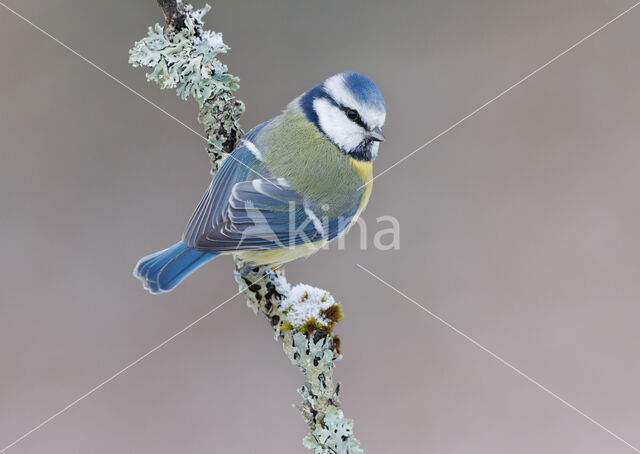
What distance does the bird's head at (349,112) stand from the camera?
1.35 metres

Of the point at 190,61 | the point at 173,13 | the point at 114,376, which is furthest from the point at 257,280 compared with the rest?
the point at 114,376

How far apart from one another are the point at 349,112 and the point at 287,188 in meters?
0.23

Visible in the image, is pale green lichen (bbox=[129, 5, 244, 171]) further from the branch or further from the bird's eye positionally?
the bird's eye

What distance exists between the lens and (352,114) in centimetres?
140

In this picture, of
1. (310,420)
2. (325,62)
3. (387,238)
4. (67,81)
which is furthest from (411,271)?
(67,81)

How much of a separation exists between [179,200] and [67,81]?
64 cm

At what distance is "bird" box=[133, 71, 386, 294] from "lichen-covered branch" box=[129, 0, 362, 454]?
65 millimetres

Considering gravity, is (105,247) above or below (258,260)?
above

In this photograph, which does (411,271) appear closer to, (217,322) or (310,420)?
(217,322)

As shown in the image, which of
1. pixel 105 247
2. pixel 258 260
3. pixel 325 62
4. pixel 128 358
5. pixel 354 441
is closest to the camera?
pixel 354 441

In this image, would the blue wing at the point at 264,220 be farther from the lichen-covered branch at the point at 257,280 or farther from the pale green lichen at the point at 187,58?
the pale green lichen at the point at 187,58

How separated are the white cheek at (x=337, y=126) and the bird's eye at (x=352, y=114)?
0.04ft

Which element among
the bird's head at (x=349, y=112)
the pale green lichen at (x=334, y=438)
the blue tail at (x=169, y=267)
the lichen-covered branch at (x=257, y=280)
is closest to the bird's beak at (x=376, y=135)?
the bird's head at (x=349, y=112)

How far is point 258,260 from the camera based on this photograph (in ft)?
4.47
